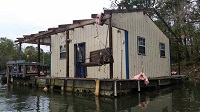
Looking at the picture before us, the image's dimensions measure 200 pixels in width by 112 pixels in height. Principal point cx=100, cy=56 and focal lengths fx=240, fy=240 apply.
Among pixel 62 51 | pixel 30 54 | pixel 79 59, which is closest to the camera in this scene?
pixel 79 59

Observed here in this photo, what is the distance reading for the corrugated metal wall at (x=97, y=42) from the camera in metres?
13.6

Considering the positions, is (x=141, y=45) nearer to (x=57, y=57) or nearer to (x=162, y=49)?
(x=162, y=49)

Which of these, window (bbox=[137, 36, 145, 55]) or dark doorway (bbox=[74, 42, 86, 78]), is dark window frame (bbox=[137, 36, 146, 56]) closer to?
window (bbox=[137, 36, 145, 55])

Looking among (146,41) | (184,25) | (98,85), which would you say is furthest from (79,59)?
(184,25)

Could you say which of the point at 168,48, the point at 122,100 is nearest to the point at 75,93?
the point at 122,100

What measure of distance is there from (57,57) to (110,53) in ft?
24.1

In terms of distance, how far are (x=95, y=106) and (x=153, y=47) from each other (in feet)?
27.9

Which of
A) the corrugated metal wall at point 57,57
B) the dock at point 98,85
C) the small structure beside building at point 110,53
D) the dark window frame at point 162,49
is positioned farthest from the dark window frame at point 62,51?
the dark window frame at point 162,49

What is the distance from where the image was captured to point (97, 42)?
48.1ft

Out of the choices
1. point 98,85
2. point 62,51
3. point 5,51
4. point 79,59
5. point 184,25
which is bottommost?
point 98,85

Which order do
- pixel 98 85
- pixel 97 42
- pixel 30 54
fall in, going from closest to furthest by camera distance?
pixel 98 85, pixel 97 42, pixel 30 54

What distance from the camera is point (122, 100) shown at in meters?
10.2

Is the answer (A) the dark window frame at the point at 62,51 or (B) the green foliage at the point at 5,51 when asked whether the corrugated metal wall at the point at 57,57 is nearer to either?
(A) the dark window frame at the point at 62,51

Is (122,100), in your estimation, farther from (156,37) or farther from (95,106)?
(156,37)
